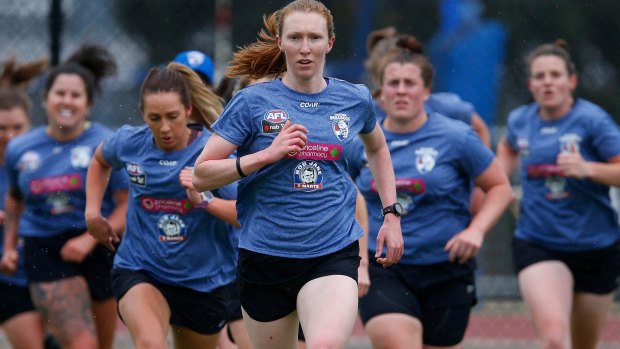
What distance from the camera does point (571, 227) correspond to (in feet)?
25.0

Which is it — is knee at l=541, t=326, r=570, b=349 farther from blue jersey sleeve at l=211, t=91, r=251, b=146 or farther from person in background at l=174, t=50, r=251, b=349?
blue jersey sleeve at l=211, t=91, r=251, b=146

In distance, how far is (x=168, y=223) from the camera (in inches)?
246

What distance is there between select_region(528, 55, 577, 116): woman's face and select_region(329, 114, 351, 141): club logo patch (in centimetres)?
279

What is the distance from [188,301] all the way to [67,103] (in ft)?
6.09

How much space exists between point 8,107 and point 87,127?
1078mm

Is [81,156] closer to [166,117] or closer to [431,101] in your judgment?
[166,117]

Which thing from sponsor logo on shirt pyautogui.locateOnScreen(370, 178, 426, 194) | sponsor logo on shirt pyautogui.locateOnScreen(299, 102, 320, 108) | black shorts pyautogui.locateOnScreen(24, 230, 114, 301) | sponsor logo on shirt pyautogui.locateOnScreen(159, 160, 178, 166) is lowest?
black shorts pyautogui.locateOnScreen(24, 230, 114, 301)

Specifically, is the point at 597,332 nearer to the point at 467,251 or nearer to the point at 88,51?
the point at 467,251

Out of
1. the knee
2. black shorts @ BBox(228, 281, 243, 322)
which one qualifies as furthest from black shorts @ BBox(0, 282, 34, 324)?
the knee

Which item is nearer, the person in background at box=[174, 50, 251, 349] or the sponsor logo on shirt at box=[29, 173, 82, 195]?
the person in background at box=[174, 50, 251, 349]

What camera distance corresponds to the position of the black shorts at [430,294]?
664 centimetres

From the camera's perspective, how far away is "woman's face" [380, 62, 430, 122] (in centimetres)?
680

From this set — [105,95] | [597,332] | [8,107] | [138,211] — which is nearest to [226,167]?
[138,211]

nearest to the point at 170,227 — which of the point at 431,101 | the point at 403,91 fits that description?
the point at 403,91
